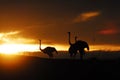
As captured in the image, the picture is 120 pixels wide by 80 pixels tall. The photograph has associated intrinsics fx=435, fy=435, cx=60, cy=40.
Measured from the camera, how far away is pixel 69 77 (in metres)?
25.9

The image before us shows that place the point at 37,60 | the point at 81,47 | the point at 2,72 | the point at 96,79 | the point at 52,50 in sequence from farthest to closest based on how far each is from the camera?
the point at 52,50
the point at 81,47
the point at 37,60
the point at 2,72
the point at 96,79

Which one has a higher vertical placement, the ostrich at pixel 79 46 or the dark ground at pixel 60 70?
the ostrich at pixel 79 46

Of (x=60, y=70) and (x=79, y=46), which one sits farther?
(x=79, y=46)

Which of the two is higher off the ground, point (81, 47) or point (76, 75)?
point (81, 47)

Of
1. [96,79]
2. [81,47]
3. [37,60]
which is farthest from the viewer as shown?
[81,47]

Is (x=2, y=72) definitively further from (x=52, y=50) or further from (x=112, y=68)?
(x=52, y=50)

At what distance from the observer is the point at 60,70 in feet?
90.3

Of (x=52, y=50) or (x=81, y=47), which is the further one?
(x=52, y=50)

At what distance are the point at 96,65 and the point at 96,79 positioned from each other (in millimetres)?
2848

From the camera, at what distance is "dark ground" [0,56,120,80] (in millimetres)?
25859

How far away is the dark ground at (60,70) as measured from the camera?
2586cm

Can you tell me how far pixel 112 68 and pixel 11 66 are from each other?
7378 mm

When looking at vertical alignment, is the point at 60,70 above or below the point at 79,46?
below

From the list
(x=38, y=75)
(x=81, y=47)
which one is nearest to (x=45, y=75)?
(x=38, y=75)
